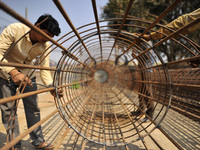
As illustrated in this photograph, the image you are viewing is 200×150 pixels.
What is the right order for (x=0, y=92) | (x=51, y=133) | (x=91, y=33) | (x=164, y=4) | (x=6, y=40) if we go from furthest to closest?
(x=164, y=4), (x=51, y=133), (x=91, y=33), (x=0, y=92), (x=6, y=40)

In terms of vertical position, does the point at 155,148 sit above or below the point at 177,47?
below

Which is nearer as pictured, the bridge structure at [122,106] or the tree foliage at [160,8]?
the bridge structure at [122,106]

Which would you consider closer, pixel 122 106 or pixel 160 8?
pixel 122 106

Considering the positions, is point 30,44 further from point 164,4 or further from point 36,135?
point 164,4

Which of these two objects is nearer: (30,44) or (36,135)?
(30,44)

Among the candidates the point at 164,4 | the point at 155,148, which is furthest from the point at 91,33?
the point at 164,4

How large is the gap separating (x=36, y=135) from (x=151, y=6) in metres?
13.3

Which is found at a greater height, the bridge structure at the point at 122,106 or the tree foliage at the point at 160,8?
the tree foliage at the point at 160,8

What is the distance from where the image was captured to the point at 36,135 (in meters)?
1.76

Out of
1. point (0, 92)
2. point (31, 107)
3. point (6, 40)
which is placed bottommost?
point (31, 107)

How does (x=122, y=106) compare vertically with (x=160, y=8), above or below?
below

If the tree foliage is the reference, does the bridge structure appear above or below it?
below

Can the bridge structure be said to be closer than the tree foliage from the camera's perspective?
Yes

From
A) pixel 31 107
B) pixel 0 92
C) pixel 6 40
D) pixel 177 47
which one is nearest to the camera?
pixel 6 40
